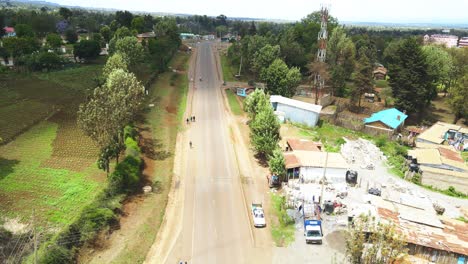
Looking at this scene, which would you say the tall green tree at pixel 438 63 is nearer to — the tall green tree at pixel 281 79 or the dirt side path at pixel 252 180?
the tall green tree at pixel 281 79

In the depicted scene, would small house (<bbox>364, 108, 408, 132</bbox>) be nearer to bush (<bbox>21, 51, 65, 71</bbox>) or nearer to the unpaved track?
the unpaved track

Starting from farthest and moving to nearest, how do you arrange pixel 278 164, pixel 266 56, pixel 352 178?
pixel 266 56
pixel 352 178
pixel 278 164

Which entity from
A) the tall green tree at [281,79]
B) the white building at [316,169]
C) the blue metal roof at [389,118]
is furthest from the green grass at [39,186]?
the blue metal roof at [389,118]

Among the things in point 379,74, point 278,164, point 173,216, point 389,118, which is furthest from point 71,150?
point 379,74

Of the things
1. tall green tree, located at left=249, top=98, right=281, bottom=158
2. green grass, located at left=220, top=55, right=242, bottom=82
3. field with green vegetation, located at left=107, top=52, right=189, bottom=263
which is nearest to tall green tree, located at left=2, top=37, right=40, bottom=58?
field with green vegetation, located at left=107, top=52, right=189, bottom=263

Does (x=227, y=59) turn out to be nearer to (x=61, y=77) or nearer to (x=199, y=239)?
(x=61, y=77)

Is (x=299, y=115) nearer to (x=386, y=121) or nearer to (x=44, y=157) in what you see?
(x=386, y=121)
